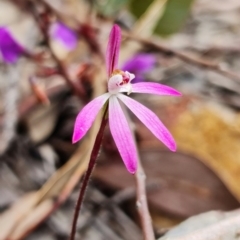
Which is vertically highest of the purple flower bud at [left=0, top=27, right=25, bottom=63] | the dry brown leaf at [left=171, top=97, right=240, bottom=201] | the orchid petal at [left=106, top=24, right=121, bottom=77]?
the purple flower bud at [left=0, top=27, right=25, bottom=63]

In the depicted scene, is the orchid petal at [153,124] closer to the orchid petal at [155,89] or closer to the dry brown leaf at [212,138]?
the orchid petal at [155,89]

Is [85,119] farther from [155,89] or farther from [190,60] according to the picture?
[190,60]

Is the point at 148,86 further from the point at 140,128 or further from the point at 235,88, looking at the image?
the point at 235,88

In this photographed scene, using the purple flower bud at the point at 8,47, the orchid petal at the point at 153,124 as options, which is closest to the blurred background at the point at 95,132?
the purple flower bud at the point at 8,47

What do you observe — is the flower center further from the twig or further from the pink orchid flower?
the twig

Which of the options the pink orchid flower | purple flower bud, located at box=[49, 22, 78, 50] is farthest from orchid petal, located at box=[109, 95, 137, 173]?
purple flower bud, located at box=[49, 22, 78, 50]

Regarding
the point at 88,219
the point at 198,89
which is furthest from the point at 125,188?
the point at 198,89
